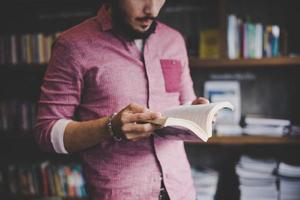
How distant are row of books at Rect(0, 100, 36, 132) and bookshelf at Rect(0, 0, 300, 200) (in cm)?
5

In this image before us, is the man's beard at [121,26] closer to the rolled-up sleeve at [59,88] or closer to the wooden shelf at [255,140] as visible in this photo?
the rolled-up sleeve at [59,88]

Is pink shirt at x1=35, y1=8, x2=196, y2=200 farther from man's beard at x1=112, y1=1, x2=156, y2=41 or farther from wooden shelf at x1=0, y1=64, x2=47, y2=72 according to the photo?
wooden shelf at x1=0, y1=64, x2=47, y2=72

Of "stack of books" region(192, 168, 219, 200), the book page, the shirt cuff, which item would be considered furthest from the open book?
"stack of books" region(192, 168, 219, 200)

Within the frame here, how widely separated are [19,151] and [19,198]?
397 mm

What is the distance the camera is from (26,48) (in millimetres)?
2158

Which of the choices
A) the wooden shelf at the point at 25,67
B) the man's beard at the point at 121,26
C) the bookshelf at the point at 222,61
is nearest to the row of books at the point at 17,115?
the bookshelf at the point at 222,61

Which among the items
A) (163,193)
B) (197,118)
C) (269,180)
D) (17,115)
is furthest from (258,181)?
(17,115)

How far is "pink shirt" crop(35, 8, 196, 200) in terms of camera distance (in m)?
1.01

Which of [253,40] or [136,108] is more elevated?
[253,40]

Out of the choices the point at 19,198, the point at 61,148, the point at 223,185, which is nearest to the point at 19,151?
the point at 19,198

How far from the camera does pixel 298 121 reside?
2.03 meters

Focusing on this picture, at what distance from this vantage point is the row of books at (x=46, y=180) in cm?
213

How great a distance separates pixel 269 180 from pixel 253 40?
2.64ft

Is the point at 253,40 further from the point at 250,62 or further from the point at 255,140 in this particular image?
the point at 255,140
